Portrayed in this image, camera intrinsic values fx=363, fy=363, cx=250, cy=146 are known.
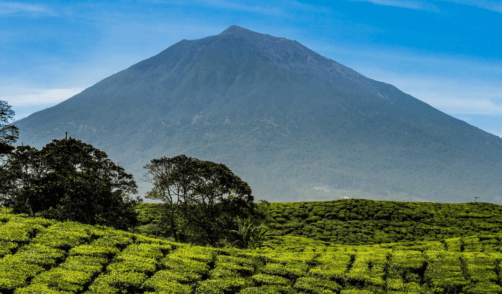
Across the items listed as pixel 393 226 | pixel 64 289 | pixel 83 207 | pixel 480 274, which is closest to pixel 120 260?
pixel 64 289

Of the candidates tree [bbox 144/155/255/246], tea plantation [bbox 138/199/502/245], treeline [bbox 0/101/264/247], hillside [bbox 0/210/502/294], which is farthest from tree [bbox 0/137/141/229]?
tea plantation [bbox 138/199/502/245]

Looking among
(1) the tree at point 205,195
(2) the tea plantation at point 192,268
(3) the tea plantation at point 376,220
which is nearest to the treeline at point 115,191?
(1) the tree at point 205,195

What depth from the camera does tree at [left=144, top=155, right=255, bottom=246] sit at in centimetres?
2375

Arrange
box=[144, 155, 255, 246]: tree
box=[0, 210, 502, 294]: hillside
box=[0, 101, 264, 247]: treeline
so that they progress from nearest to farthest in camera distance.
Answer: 1. box=[0, 210, 502, 294]: hillside
2. box=[0, 101, 264, 247]: treeline
3. box=[144, 155, 255, 246]: tree

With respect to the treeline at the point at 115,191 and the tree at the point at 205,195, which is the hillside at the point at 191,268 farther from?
the tree at the point at 205,195

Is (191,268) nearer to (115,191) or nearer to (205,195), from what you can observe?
(205,195)

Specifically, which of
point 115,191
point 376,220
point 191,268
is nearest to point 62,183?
point 115,191

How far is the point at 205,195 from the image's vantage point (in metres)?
24.5

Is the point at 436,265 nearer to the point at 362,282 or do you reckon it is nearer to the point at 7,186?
the point at 362,282

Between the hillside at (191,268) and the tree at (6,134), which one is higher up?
the tree at (6,134)

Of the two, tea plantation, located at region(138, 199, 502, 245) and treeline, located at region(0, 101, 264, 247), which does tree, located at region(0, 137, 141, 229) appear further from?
tea plantation, located at region(138, 199, 502, 245)

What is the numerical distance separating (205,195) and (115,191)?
5.85 m

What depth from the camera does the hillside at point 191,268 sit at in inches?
521

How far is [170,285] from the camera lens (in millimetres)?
13516
